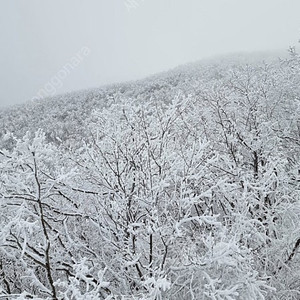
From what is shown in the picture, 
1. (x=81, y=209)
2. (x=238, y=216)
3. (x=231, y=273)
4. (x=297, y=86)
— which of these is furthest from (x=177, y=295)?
(x=297, y=86)

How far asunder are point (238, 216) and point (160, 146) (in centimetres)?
174

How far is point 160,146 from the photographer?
600 cm

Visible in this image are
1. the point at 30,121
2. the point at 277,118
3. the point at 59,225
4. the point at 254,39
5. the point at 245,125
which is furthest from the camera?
the point at 254,39

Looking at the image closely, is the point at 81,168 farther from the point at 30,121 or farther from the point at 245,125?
the point at 30,121

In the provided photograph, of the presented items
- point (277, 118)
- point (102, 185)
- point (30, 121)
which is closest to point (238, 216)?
point (102, 185)

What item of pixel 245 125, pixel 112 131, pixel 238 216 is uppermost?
pixel 112 131

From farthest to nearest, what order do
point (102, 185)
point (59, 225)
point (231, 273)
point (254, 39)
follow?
point (254, 39) → point (59, 225) → point (102, 185) → point (231, 273)

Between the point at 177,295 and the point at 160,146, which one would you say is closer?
the point at 177,295

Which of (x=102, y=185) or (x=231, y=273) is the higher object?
(x=102, y=185)

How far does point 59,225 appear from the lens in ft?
22.0

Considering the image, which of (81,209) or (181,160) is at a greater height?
(181,160)

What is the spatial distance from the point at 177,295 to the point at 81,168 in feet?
8.41

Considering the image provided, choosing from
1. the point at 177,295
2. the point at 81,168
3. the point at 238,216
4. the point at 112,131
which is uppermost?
the point at 112,131

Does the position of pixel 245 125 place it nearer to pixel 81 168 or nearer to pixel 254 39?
pixel 81 168
